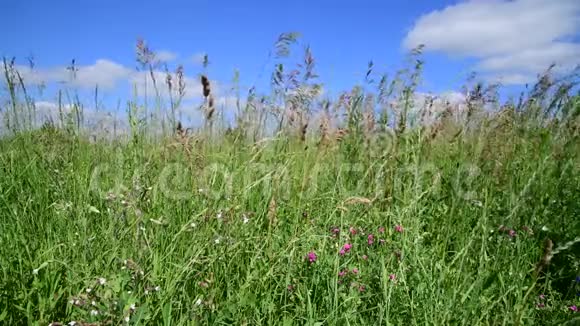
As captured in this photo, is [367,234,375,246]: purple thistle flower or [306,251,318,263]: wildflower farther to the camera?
[367,234,375,246]: purple thistle flower

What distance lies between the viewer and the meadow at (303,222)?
57.6 inches

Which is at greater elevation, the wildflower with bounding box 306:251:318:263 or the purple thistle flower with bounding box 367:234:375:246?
the purple thistle flower with bounding box 367:234:375:246

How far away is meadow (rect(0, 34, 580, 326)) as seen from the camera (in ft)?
4.80

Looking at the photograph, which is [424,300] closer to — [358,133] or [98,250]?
[98,250]

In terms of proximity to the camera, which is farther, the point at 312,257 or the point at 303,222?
the point at 303,222

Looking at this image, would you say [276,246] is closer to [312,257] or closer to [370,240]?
[312,257]

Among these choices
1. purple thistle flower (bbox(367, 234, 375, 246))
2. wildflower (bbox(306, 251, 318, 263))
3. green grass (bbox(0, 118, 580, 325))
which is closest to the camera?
green grass (bbox(0, 118, 580, 325))

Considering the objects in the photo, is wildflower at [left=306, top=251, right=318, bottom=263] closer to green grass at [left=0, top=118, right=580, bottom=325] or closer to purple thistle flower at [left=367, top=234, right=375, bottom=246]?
green grass at [left=0, top=118, right=580, bottom=325]

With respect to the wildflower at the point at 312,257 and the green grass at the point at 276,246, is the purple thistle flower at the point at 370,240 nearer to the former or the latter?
the green grass at the point at 276,246

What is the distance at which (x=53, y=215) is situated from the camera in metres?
2.03

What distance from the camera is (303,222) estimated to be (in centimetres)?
213

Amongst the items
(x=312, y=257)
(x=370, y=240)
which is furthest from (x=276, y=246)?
(x=370, y=240)

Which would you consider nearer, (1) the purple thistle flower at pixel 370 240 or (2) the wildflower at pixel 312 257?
(2) the wildflower at pixel 312 257

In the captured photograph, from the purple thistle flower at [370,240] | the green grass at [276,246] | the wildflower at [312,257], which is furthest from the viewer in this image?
the purple thistle flower at [370,240]
